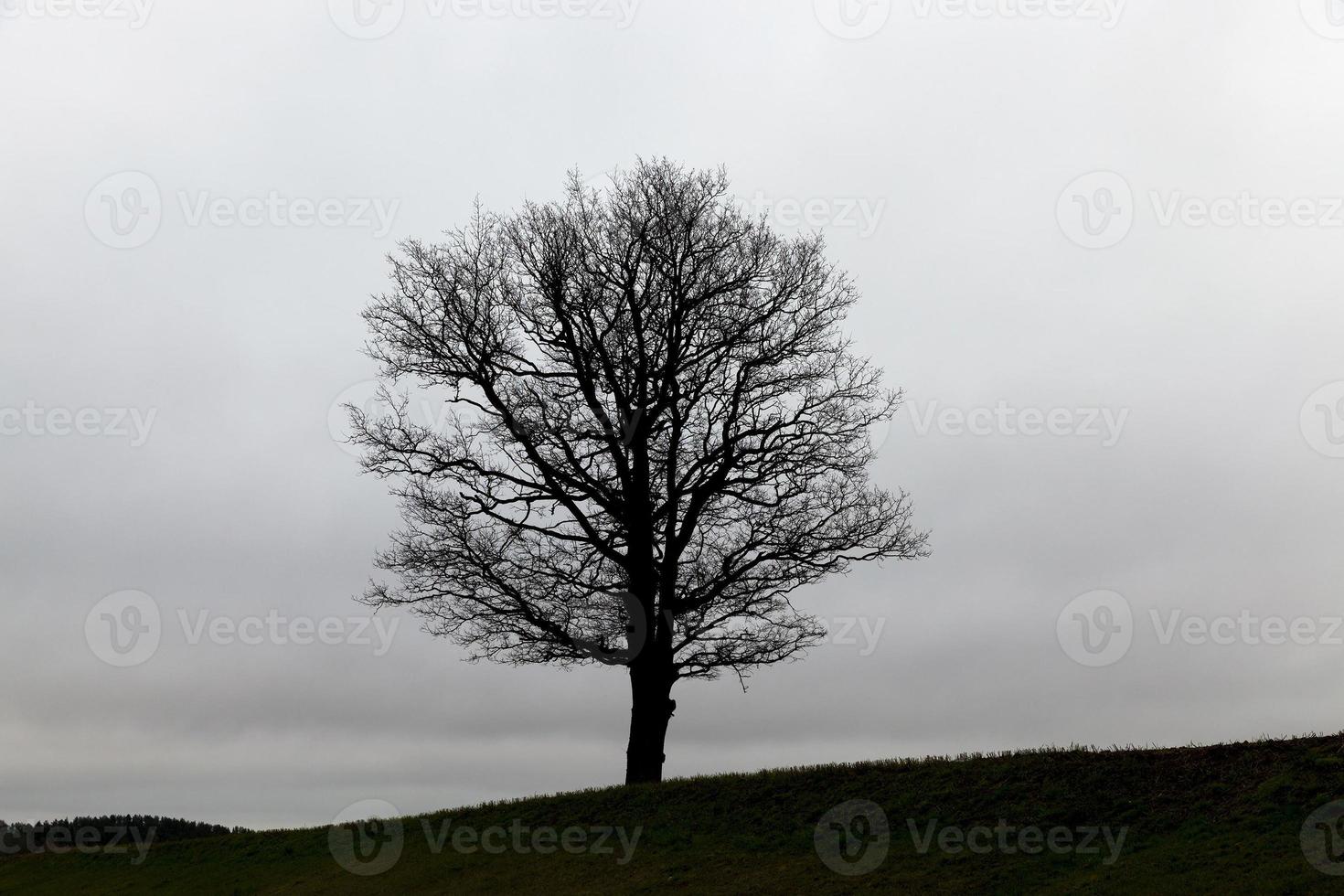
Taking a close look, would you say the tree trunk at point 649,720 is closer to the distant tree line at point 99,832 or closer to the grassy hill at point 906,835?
the grassy hill at point 906,835

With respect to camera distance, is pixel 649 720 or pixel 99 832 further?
pixel 99 832

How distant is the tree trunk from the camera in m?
22.4

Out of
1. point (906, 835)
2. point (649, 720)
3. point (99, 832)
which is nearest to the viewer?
point (906, 835)

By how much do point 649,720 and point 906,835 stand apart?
25.2ft

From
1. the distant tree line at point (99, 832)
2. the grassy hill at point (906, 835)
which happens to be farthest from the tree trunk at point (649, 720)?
the distant tree line at point (99, 832)

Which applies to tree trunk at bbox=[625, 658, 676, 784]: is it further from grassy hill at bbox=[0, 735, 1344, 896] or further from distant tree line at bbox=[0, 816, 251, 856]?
distant tree line at bbox=[0, 816, 251, 856]

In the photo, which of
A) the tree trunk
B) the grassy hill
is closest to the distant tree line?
the grassy hill

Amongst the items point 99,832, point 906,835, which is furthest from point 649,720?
point 99,832

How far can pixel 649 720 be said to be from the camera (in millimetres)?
22422

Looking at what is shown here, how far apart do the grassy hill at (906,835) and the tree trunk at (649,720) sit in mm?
1168

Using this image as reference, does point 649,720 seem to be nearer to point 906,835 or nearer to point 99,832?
point 906,835

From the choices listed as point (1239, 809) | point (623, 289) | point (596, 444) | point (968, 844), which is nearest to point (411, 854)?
point (596, 444)

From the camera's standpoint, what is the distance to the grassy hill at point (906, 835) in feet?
43.7

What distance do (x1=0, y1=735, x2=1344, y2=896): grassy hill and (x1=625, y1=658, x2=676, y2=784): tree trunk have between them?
117 centimetres
